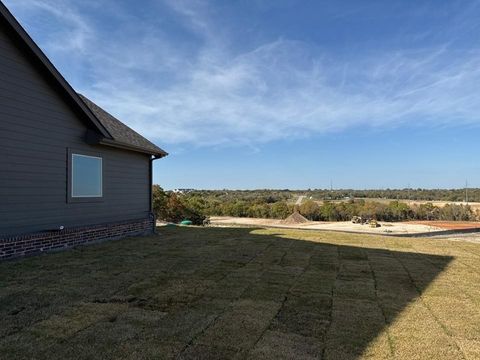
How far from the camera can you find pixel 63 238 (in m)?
7.48

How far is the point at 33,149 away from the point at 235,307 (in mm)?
5429

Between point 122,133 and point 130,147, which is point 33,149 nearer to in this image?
point 130,147

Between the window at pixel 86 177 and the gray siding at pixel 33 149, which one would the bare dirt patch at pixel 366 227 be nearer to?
the window at pixel 86 177

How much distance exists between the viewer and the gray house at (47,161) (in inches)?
256

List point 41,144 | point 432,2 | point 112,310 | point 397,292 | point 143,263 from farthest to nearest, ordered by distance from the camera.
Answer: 1. point 432,2
2. point 41,144
3. point 143,263
4. point 397,292
5. point 112,310

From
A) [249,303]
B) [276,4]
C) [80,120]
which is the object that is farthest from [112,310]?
[276,4]

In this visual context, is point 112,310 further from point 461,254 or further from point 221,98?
point 221,98

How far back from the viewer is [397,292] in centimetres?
468

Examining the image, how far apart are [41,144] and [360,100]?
920 inches

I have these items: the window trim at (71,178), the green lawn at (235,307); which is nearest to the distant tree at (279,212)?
the window trim at (71,178)

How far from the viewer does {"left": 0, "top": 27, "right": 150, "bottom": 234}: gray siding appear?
256 inches

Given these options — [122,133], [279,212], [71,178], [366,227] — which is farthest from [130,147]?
[279,212]

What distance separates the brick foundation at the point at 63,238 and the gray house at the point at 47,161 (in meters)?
0.02

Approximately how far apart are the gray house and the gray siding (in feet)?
0.06
